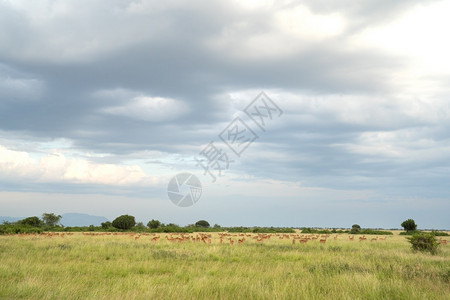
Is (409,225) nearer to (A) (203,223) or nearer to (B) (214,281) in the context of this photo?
(A) (203,223)

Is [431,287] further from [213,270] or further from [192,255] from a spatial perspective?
[192,255]

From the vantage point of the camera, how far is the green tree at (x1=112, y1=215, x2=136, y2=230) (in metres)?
55.6

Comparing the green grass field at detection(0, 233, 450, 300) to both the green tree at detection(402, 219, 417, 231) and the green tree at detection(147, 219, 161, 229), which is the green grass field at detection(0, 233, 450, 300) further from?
the green tree at detection(402, 219, 417, 231)

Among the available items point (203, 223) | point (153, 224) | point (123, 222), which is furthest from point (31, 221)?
point (203, 223)

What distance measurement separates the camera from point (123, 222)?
5559 centimetres

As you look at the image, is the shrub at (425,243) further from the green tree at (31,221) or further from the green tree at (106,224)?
the green tree at (31,221)

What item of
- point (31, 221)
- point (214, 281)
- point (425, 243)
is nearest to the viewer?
point (214, 281)

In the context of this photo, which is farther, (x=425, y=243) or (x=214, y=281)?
(x=425, y=243)

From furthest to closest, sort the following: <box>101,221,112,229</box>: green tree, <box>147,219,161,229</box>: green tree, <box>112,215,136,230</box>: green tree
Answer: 1. <box>147,219,161,229</box>: green tree
2. <box>101,221,112,229</box>: green tree
3. <box>112,215,136,230</box>: green tree

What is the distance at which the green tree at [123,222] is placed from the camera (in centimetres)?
5559

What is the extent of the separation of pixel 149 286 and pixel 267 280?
10.9 feet

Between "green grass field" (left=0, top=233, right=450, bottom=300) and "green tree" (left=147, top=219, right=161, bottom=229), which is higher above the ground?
"green tree" (left=147, top=219, right=161, bottom=229)

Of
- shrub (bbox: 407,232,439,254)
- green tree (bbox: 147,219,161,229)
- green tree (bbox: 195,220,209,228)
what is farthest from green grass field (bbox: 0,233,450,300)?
green tree (bbox: 195,220,209,228)

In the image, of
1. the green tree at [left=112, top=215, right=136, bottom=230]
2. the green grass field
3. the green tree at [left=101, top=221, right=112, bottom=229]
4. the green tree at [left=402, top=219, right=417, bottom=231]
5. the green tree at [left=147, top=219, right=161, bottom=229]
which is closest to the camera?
the green grass field
